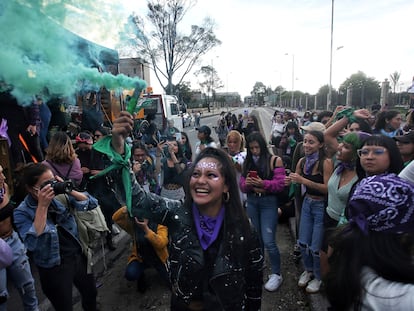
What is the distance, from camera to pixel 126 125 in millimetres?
1987

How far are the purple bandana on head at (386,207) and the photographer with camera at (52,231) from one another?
7.15 ft

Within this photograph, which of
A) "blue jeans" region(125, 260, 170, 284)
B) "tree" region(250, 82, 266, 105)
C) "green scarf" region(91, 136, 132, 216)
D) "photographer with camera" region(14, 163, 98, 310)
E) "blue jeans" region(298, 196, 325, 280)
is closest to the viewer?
"green scarf" region(91, 136, 132, 216)

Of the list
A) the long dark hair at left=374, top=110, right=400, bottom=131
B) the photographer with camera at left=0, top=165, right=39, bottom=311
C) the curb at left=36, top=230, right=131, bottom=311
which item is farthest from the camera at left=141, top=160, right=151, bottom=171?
the long dark hair at left=374, top=110, right=400, bottom=131

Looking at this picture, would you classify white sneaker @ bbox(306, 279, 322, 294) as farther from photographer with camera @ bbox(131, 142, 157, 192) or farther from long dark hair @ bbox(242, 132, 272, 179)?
photographer with camera @ bbox(131, 142, 157, 192)

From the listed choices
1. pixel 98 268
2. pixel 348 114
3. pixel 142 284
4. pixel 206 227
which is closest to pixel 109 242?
pixel 98 268

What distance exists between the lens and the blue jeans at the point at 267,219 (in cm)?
372

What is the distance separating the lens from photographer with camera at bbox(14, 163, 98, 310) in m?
2.39

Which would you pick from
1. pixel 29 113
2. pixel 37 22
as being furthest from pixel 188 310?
pixel 29 113

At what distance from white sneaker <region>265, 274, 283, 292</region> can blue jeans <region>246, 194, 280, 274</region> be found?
0.06 meters

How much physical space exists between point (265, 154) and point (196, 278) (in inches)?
89.9

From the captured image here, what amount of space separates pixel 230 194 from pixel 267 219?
183cm

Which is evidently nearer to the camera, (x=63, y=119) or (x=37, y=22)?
(x=37, y=22)

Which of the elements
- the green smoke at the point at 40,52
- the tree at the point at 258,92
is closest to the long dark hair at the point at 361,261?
the green smoke at the point at 40,52

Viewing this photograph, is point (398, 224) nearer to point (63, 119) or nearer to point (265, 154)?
point (265, 154)
